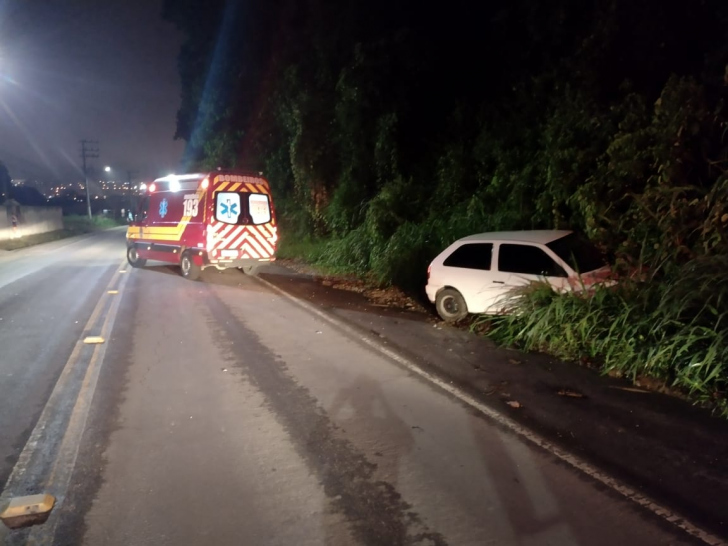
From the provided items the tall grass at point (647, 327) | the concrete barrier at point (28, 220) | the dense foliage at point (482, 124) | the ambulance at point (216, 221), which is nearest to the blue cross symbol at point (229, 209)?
the ambulance at point (216, 221)

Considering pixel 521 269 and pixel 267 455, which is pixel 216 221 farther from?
pixel 267 455

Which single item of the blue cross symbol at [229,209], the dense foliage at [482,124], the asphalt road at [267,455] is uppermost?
the dense foliage at [482,124]

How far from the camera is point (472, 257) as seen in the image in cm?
1008

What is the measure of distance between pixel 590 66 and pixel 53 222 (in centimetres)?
4806

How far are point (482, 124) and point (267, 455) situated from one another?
1379cm

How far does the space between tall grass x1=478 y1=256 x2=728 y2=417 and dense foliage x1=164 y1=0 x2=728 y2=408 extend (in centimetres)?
6

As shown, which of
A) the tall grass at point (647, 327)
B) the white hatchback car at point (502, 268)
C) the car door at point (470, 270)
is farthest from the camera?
the car door at point (470, 270)

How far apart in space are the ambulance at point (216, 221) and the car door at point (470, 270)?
657 centimetres

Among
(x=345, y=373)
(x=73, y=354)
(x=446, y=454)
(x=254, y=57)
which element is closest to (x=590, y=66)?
(x=345, y=373)

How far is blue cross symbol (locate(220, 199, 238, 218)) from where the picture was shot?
14.8m

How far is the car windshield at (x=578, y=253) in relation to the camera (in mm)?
8992

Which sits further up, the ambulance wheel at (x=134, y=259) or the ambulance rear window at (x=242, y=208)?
the ambulance rear window at (x=242, y=208)

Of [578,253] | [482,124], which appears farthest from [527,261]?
[482,124]

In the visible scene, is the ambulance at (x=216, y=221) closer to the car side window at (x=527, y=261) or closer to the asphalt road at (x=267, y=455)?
the asphalt road at (x=267, y=455)
